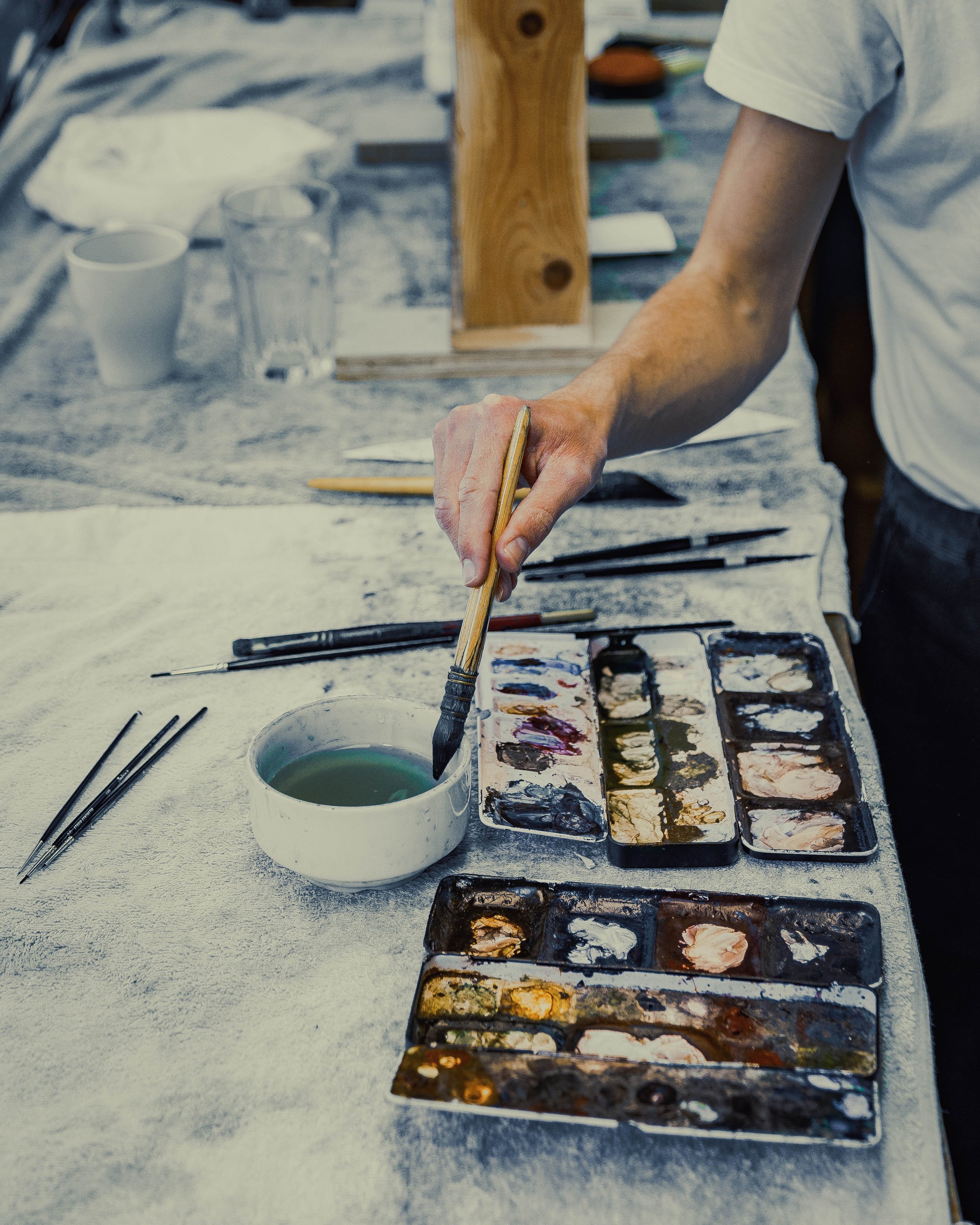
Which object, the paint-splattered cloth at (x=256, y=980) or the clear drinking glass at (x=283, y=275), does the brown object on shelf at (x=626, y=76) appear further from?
the paint-splattered cloth at (x=256, y=980)

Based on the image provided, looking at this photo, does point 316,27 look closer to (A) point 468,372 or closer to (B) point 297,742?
(A) point 468,372

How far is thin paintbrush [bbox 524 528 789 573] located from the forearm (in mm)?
94

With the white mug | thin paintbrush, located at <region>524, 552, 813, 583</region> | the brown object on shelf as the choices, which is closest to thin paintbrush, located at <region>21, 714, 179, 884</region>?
thin paintbrush, located at <region>524, 552, 813, 583</region>

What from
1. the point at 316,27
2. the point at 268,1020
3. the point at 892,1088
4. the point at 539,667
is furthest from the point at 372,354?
the point at 316,27

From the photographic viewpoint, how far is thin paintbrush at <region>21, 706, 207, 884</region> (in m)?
0.70

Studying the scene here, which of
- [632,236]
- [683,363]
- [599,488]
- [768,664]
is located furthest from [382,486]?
[632,236]

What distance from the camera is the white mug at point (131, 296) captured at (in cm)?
117

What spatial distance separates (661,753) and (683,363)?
337mm

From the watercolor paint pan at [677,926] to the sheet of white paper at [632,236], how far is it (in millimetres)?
1040

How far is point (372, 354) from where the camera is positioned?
4.20 feet

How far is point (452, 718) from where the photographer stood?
0.67 meters

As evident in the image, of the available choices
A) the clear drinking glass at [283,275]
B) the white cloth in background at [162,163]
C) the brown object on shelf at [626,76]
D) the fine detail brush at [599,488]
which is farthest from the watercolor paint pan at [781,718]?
the brown object on shelf at [626,76]

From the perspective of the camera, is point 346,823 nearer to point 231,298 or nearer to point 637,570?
point 637,570

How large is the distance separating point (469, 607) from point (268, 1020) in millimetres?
271
